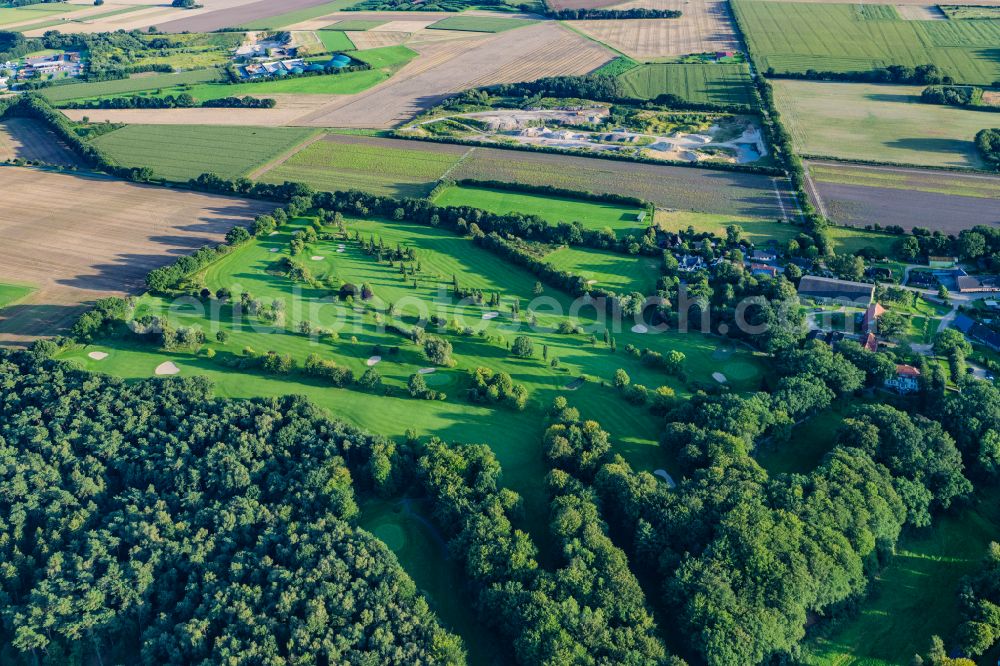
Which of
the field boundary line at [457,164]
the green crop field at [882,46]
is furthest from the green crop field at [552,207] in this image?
the green crop field at [882,46]

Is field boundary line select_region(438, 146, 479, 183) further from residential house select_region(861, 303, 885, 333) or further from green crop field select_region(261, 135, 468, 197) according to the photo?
residential house select_region(861, 303, 885, 333)

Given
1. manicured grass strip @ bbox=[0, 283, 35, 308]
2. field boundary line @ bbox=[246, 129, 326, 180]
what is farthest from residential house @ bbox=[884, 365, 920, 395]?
manicured grass strip @ bbox=[0, 283, 35, 308]

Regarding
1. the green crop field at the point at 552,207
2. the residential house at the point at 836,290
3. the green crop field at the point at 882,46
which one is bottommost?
the residential house at the point at 836,290

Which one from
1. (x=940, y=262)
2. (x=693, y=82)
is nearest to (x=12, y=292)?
(x=940, y=262)

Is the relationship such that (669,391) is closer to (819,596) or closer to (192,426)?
(819,596)

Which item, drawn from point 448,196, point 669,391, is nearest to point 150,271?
point 448,196

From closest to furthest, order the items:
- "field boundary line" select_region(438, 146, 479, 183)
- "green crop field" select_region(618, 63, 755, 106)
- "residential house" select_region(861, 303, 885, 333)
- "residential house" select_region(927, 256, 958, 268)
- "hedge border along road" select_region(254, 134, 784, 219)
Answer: "residential house" select_region(861, 303, 885, 333), "residential house" select_region(927, 256, 958, 268), "hedge border along road" select_region(254, 134, 784, 219), "field boundary line" select_region(438, 146, 479, 183), "green crop field" select_region(618, 63, 755, 106)

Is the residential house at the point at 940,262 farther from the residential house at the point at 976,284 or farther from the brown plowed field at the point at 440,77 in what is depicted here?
the brown plowed field at the point at 440,77
